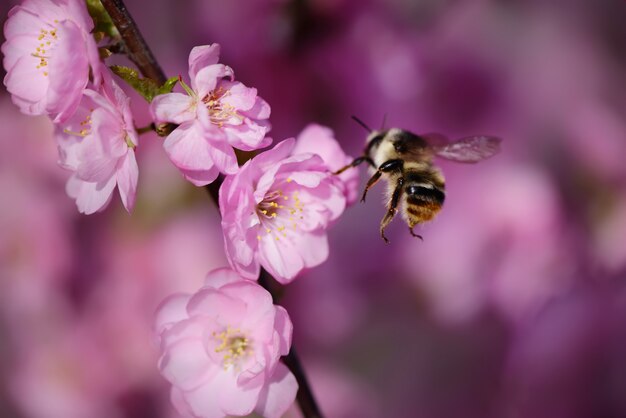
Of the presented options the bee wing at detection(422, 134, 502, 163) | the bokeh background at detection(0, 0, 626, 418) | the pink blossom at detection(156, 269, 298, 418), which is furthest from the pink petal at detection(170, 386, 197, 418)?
the bokeh background at detection(0, 0, 626, 418)

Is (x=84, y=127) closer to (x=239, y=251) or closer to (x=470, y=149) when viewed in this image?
(x=239, y=251)

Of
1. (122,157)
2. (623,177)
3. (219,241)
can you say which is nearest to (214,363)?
(122,157)

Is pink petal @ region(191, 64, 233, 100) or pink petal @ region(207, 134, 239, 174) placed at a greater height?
pink petal @ region(191, 64, 233, 100)

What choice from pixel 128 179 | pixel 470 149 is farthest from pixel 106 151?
pixel 470 149

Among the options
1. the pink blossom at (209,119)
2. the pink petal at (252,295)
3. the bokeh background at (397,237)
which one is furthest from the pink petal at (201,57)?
the bokeh background at (397,237)

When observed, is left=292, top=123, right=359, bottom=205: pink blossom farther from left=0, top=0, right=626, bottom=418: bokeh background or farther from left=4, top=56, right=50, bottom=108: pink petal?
left=0, top=0, right=626, bottom=418: bokeh background

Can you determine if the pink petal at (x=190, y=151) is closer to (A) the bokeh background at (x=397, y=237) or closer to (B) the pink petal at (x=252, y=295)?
(B) the pink petal at (x=252, y=295)

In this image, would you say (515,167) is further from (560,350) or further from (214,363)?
(214,363)
